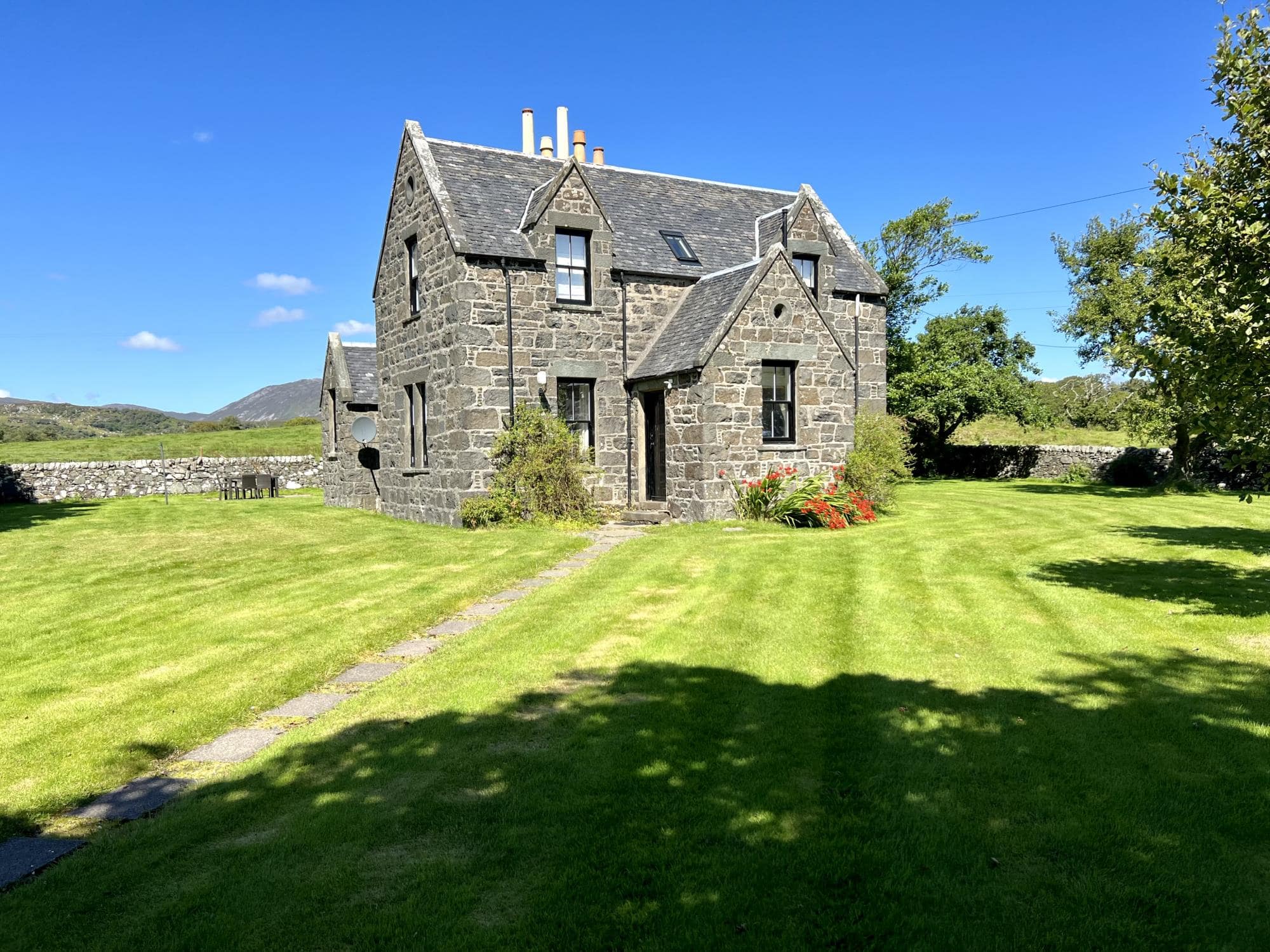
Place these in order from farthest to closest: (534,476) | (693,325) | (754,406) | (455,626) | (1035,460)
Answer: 1. (1035,460)
2. (693,325)
3. (534,476)
4. (754,406)
5. (455,626)

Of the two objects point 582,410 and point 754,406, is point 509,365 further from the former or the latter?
point 754,406

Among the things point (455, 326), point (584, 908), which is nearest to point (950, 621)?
point (584, 908)

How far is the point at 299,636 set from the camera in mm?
8516

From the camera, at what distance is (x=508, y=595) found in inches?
422

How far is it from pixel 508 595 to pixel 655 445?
9845 millimetres

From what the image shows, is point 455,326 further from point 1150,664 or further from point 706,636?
point 1150,664

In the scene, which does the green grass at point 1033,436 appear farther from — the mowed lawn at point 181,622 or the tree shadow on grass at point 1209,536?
the mowed lawn at point 181,622

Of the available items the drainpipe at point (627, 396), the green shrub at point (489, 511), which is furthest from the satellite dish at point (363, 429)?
the drainpipe at point (627, 396)

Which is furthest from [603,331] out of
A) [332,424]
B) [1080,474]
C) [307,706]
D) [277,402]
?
[277,402]

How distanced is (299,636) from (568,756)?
447 cm

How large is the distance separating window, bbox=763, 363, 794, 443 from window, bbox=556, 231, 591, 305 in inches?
195

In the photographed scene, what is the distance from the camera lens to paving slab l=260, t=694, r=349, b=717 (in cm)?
643

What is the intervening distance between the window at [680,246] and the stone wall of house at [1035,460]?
810 inches

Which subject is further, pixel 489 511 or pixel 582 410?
pixel 582 410
